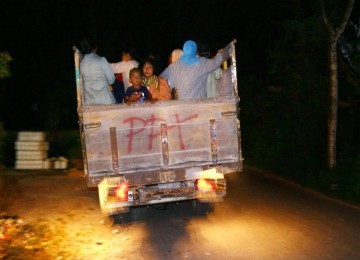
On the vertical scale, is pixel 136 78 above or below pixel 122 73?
below

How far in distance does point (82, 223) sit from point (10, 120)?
14166mm

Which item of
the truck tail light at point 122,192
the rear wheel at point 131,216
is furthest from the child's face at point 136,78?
the rear wheel at point 131,216

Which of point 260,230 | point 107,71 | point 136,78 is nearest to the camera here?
point 260,230

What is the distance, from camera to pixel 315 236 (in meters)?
6.77

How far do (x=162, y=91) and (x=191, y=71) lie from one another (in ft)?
1.93

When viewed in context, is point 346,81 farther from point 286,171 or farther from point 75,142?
point 75,142

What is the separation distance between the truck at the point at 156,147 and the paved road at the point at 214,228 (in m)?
0.59

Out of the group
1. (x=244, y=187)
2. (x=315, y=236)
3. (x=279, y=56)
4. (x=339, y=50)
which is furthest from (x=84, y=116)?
(x=279, y=56)

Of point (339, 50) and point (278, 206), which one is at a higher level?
point (339, 50)

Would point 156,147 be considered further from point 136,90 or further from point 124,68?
point 124,68

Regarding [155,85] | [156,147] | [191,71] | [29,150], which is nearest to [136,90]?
[155,85]

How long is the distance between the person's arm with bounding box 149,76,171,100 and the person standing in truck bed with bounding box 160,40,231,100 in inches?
5.9

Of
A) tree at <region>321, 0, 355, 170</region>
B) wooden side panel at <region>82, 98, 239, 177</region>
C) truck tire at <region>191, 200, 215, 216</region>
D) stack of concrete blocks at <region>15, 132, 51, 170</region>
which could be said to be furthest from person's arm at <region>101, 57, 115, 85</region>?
stack of concrete blocks at <region>15, 132, 51, 170</region>

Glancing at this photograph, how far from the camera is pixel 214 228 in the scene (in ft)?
23.8
